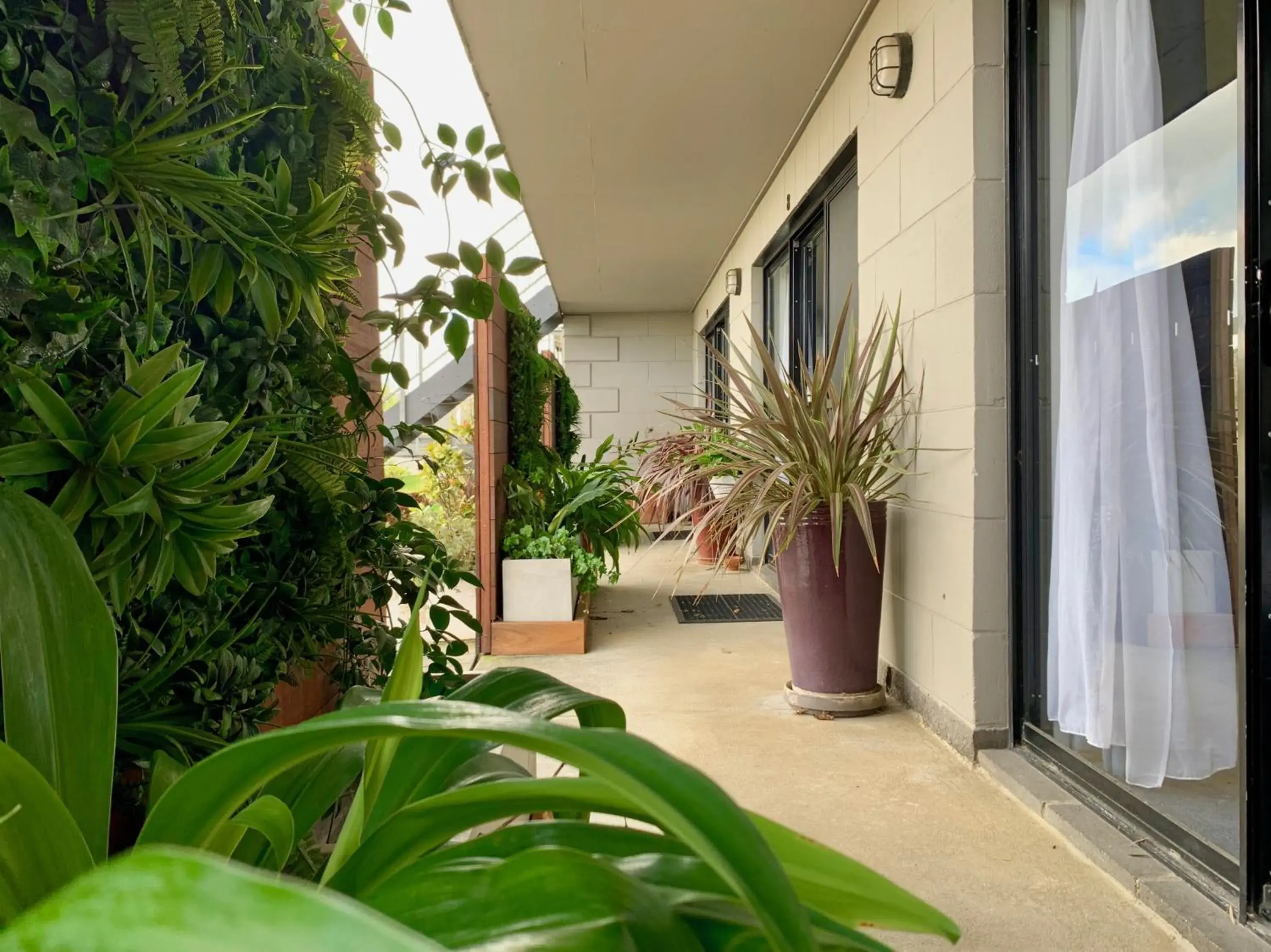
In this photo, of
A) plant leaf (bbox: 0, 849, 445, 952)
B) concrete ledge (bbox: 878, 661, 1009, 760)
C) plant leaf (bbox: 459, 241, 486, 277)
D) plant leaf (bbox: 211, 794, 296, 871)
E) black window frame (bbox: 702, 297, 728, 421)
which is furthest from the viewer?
black window frame (bbox: 702, 297, 728, 421)

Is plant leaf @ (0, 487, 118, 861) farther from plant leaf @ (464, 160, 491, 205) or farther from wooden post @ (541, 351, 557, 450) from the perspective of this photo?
wooden post @ (541, 351, 557, 450)

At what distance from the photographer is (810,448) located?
8.04ft

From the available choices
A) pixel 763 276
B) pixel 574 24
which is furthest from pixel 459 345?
pixel 763 276

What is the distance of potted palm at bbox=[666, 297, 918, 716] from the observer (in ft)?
7.98

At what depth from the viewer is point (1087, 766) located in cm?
183

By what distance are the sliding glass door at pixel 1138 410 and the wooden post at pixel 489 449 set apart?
207cm

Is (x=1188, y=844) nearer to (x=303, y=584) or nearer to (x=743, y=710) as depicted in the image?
(x=743, y=710)

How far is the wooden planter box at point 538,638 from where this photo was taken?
11.6ft

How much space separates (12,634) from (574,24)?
11.0 feet

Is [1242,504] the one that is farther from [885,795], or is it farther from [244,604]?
[244,604]

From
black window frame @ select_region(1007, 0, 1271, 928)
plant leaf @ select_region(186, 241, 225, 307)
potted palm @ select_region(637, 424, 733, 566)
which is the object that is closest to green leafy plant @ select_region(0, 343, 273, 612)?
plant leaf @ select_region(186, 241, 225, 307)

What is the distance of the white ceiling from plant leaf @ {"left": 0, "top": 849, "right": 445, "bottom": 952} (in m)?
3.35

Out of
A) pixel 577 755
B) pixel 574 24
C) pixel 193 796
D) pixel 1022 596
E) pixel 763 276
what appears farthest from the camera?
pixel 763 276

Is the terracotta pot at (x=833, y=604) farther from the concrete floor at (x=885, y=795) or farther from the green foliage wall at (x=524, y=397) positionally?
the green foliage wall at (x=524, y=397)
